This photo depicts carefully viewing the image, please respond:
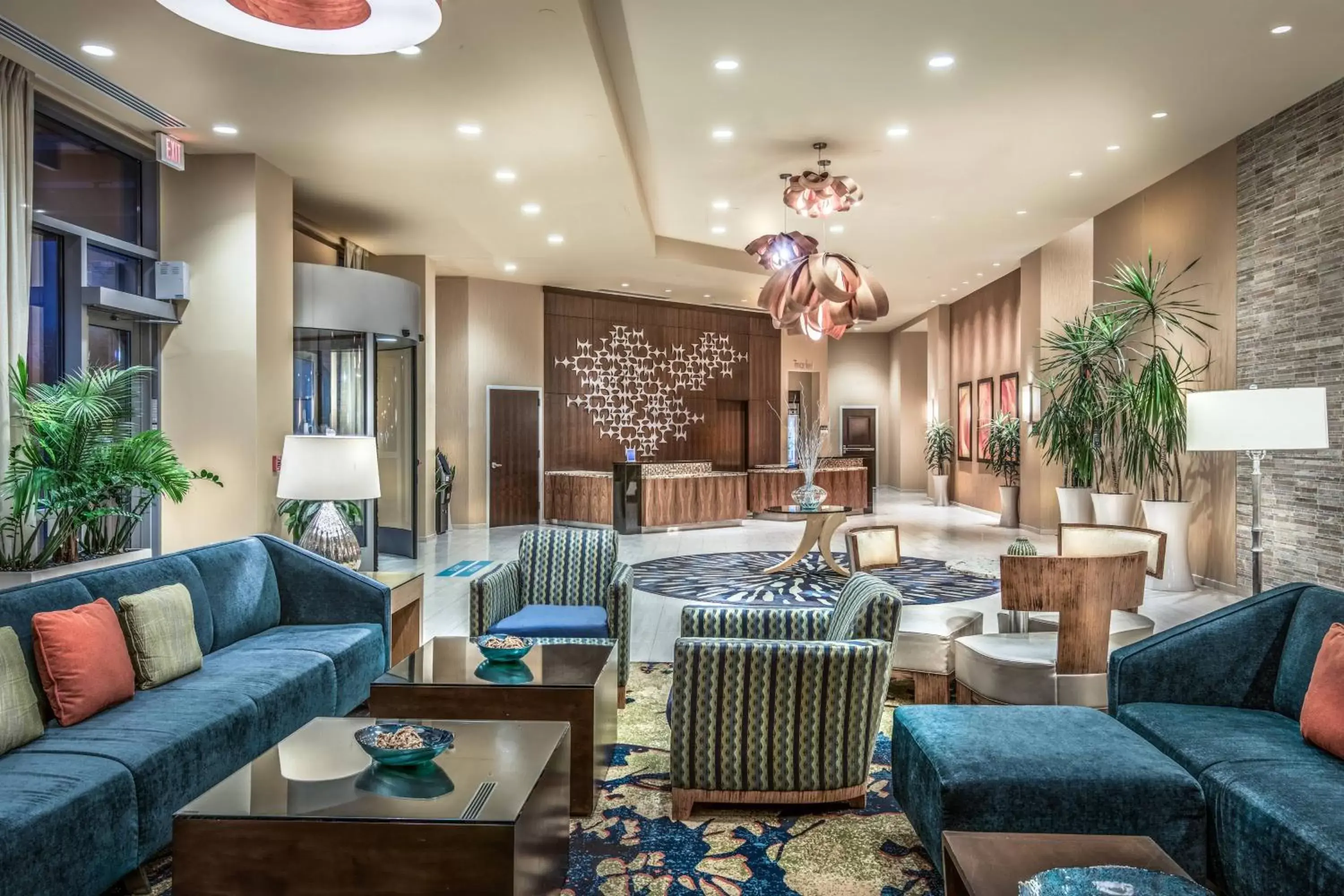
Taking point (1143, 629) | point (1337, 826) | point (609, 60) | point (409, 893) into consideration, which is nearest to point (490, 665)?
point (409, 893)

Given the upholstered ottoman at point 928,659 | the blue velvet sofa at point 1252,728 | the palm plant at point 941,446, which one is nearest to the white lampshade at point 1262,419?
the blue velvet sofa at point 1252,728

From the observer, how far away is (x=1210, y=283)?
746 cm

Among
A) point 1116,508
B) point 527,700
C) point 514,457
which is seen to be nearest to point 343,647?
point 527,700

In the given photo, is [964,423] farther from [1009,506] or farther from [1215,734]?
[1215,734]

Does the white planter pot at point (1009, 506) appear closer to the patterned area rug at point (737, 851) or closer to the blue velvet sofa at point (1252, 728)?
the blue velvet sofa at point (1252, 728)

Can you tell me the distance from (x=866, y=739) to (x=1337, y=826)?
1.29 meters

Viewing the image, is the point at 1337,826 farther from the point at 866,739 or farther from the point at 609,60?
the point at 609,60

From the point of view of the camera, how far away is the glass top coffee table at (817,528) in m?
8.17

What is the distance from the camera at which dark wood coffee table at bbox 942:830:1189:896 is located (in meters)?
1.80

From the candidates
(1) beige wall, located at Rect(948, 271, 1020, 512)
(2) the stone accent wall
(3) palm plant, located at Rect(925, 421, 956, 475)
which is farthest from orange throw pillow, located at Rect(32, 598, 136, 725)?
(3) palm plant, located at Rect(925, 421, 956, 475)

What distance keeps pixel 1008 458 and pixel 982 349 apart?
100 inches

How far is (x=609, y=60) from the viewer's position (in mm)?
5949

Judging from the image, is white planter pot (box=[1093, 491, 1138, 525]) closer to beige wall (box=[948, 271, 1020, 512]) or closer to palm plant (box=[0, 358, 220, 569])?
beige wall (box=[948, 271, 1020, 512])

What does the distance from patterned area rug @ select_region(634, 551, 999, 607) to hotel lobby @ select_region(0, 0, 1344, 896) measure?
10cm
